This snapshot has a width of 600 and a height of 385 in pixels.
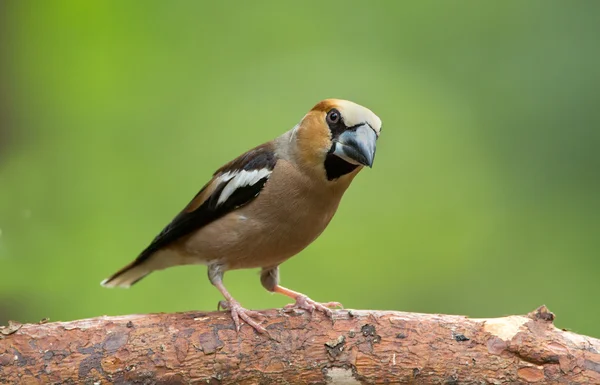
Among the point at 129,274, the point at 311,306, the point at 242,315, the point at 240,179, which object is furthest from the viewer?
the point at 129,274

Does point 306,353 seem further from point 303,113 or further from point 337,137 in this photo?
point 303,113

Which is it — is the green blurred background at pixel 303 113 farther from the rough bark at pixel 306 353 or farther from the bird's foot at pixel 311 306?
the rough bark at pixel 306 353

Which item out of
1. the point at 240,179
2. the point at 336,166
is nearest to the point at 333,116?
the point at 336,166

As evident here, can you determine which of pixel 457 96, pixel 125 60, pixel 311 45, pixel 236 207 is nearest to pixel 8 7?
pixel 125 60

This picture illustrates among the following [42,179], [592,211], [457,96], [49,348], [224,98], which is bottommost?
[49,348]

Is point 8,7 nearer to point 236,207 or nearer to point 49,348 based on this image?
point 236,207

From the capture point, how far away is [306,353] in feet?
9.58

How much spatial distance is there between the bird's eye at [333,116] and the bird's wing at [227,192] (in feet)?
1.19

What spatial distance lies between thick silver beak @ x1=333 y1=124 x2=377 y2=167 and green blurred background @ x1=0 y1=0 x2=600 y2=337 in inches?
87.8

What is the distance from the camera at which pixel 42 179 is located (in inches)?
205

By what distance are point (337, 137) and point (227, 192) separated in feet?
2.10

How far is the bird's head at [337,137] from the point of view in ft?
10.1

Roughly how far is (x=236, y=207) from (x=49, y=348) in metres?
1.08

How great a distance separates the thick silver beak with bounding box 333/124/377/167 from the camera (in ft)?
9.87
